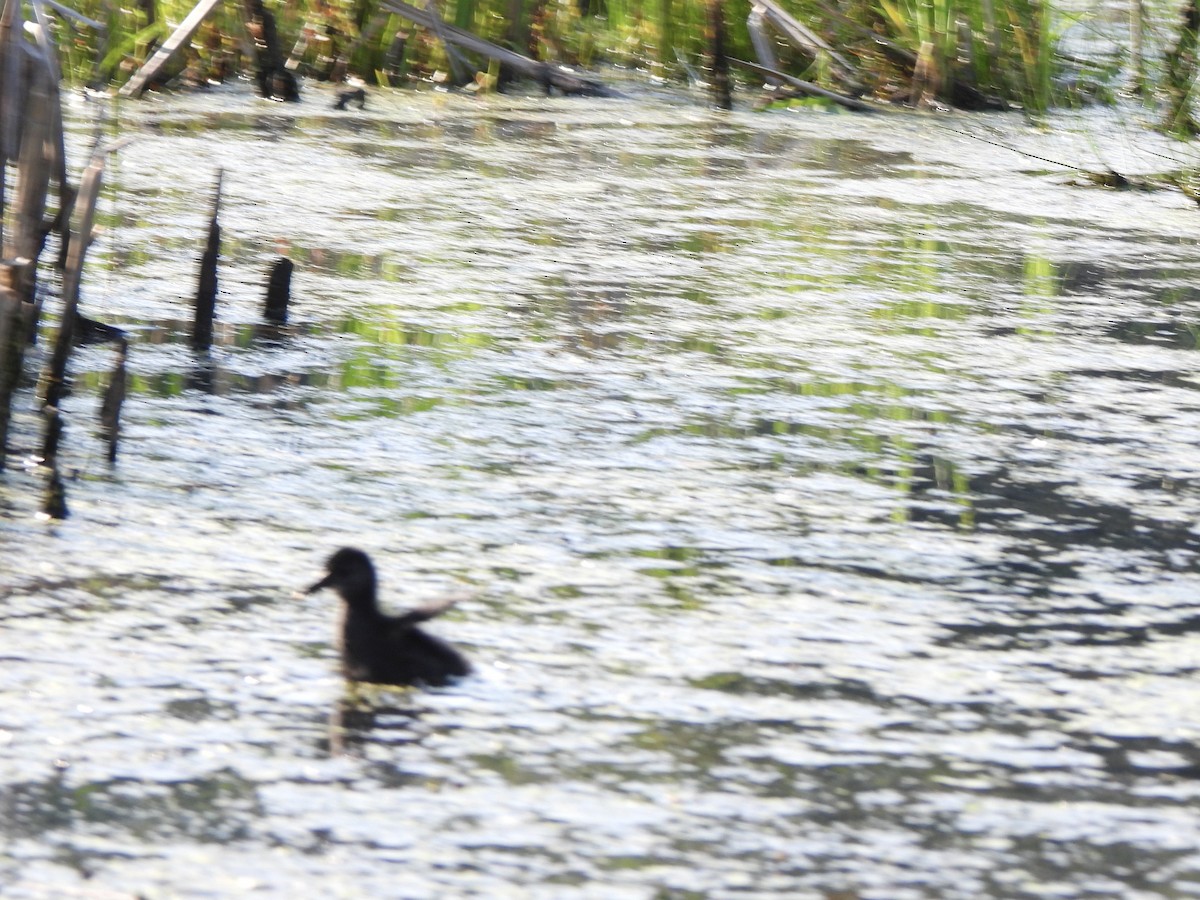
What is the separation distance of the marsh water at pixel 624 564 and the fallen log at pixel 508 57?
2351 mm

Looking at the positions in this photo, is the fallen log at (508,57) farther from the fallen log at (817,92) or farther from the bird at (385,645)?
the bird at (385,645)

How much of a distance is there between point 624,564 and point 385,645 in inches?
25.5

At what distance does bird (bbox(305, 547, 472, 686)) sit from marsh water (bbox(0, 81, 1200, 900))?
1.3 inches

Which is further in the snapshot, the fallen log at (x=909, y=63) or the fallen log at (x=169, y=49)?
the fallen log at (x=909, y=63)

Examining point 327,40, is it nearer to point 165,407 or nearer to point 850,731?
point 165,407

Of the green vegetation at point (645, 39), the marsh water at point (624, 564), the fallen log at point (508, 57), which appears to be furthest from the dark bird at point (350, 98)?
the marsh water at point (624, 564)

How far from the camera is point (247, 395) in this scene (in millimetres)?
4230

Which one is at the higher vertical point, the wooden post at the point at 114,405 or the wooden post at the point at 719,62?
the wooden post at the point at 719,62

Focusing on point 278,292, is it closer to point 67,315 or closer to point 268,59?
point 67,315

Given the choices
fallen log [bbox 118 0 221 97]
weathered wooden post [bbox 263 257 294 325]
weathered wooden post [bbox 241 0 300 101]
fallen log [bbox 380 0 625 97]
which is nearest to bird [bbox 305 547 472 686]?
weathered wooden post [bbox 263 257 294 325]

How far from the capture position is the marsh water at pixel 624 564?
2324 millimetres

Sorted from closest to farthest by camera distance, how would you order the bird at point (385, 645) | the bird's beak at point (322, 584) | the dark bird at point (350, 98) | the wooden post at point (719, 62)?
the bird at point (385, 645) → the bird's beak at point (322, 584) → the dark bird at point (350, 98) → the wooden post at point (719, 62)

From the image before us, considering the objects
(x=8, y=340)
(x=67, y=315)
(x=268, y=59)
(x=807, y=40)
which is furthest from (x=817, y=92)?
(x=8, y=340)

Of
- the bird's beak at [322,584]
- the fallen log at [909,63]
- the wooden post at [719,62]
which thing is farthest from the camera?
the wooden post at [719,62]
